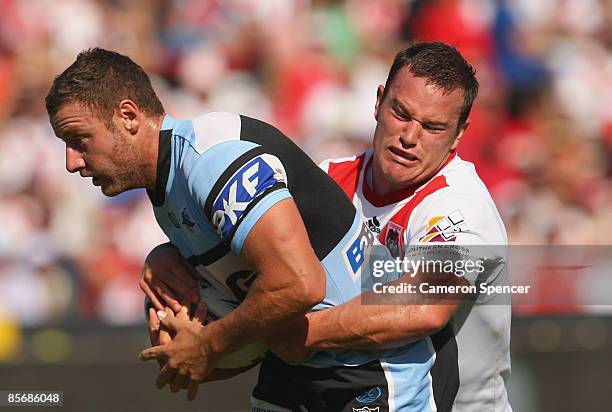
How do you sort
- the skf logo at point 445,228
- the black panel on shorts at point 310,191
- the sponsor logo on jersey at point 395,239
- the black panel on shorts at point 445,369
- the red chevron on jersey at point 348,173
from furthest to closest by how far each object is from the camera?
the red chevron on jersey at point 348,173 < the sponsor logo on jersey at point 395,239 < the black panel on shorts at point 445,369 < the skf logo at point 445,228 < the black panel on shorts at point 310,191

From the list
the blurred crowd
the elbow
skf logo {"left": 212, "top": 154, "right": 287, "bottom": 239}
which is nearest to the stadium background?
the blurred crowd

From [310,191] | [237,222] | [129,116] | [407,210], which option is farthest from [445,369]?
[129,116]

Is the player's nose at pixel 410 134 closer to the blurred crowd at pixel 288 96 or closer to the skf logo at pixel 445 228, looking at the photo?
the skf logo at pixel 445 228

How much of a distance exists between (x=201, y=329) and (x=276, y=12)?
489 centimetres

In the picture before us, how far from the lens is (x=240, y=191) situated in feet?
10.3

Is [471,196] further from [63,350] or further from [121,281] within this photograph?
[121,281]

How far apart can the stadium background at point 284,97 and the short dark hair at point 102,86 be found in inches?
135

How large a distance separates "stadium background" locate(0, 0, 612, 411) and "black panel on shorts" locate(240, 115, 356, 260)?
352 centimetres

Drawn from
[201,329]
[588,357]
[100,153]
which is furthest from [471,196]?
[588,357]

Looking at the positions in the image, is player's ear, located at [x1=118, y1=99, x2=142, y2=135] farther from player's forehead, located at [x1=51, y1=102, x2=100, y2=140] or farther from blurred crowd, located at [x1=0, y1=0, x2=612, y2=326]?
blurred crowd, located at [x1=0, y1=0, x2=612, y2=326]

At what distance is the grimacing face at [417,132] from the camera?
154 inches

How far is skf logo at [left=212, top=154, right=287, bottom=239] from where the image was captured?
3139 mm

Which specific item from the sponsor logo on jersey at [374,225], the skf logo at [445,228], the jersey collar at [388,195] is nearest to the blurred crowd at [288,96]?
the jersey collar at [388,195]

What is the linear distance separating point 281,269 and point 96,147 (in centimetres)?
83
